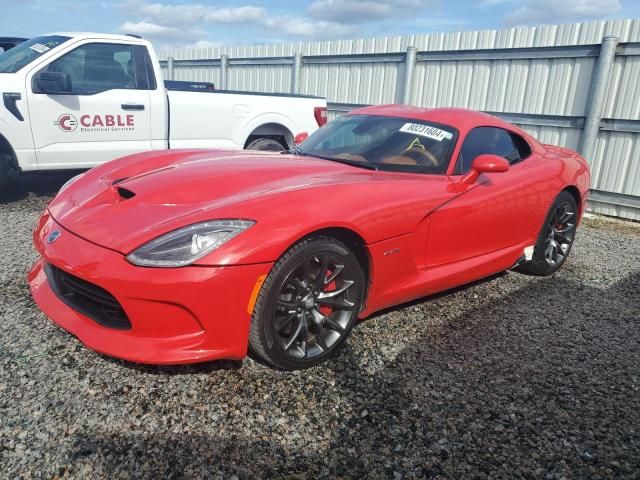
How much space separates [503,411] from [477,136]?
2090mm

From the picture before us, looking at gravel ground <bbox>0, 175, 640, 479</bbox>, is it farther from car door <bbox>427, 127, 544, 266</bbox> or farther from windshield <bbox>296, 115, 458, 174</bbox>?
windshield <bbox>296, 115, 458, 174</bbox>

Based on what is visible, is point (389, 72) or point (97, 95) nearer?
point (97, 95)

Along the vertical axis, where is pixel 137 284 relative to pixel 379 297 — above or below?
above

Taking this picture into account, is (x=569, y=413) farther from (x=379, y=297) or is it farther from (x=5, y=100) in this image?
(x=5, y=100)

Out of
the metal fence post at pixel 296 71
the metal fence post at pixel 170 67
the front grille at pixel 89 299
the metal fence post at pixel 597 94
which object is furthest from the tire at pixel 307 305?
the metal fence post at pixel 170 67

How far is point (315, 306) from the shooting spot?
2.65 m

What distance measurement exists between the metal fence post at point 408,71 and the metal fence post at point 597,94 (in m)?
3.05

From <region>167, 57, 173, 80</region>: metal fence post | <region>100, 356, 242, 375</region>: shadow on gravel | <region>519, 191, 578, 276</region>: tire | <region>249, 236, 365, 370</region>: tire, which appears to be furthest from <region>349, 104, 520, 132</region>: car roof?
<region>167, 57, 173, 80</region>: metal fence post

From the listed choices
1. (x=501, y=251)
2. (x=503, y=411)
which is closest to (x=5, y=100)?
(x=501, y=251)

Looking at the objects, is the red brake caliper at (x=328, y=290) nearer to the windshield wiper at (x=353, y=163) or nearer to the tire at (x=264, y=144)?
the windshield wiper at (x=353, y=163)

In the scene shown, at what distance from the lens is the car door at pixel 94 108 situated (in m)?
5.62

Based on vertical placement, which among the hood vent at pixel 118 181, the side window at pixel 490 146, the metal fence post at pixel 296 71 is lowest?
the hood vent at pixel 118 181

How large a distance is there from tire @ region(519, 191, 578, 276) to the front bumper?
2826mm

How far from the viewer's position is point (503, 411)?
8.00 ft
